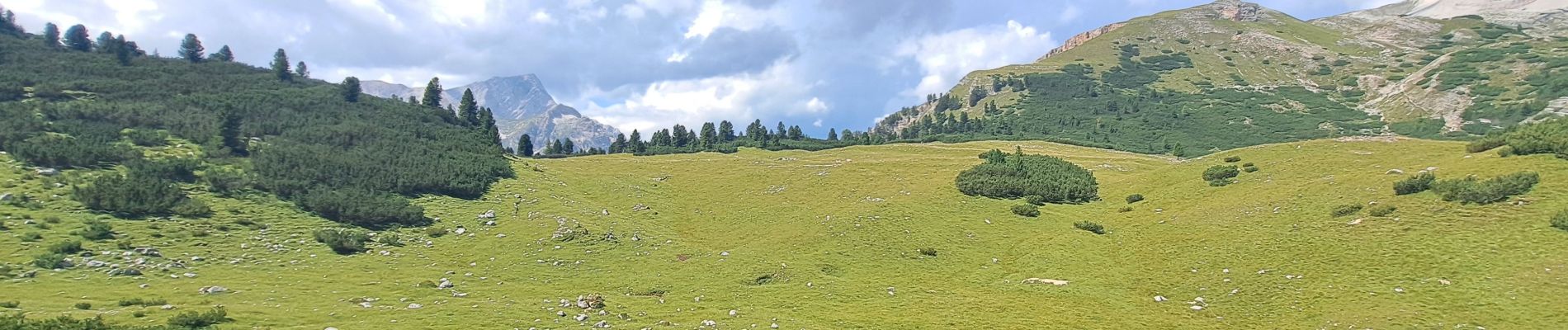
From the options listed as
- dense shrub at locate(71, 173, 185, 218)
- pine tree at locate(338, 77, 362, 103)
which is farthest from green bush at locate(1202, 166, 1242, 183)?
pine tree at locate(338, 77, 362, 103)

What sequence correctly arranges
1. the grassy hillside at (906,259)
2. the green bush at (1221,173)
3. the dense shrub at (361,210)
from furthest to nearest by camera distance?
1. the green bush at (1221,173)
2. the dense shrub at (361,210)
3. the grassy hillside at (906,259)

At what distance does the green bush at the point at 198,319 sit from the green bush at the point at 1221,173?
56402 mm

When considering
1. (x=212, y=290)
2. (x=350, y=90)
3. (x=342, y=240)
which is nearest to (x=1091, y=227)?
(x=342, y=240)

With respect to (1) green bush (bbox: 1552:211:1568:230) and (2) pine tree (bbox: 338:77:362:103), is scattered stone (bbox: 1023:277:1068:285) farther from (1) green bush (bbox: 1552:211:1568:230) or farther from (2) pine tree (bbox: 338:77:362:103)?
(2) pine tree (bbox: 338:77:362:103)

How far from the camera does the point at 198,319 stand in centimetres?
2273

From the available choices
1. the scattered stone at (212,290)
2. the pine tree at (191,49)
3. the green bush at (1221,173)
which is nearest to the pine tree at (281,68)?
the pine tree at (191,49)

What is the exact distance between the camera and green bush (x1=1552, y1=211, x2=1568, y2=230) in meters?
28.1

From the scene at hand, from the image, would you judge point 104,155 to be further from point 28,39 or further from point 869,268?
point 28,39

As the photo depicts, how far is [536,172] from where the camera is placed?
72.9 metres

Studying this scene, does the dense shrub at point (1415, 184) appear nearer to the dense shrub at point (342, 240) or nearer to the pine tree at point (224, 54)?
the dense shrub at point (342, 240)

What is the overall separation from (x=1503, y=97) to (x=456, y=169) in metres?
203

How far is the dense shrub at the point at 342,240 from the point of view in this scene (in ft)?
129

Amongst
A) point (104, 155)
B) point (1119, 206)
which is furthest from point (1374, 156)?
point (104, 155)

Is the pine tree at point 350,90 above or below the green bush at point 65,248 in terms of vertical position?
above
